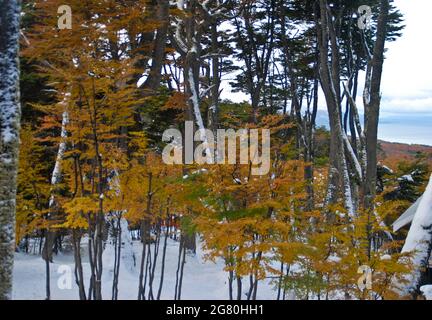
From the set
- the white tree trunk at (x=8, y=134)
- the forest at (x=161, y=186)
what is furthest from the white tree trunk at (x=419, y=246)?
the white tree trunk at (x=8, y=134)

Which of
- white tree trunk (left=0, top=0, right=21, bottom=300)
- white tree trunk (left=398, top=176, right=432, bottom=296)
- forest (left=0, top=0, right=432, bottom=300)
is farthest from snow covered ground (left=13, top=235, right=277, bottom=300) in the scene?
white tree trunk (left=398, top=176, right=432, bottom=296)

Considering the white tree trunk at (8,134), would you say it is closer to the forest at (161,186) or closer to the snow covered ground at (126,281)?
the forest at (161,186)

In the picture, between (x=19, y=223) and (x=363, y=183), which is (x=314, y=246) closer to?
(x=363, y=183)

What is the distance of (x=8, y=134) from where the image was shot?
4734mm

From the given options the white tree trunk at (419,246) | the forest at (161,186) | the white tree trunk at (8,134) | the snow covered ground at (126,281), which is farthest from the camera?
the snow covered ground at (126,281)

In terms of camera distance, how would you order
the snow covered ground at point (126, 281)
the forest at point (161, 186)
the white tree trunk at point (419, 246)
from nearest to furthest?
the forest at point (161, 186)
the white tree trunk at point (419, 246)
the snow covered ground at point (126, 281)

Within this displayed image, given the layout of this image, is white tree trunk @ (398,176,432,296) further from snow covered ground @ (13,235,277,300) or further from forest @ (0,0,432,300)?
snow covered ground @ (13,235,277,300)

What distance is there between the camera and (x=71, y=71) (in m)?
5.97

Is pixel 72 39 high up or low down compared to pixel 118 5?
down

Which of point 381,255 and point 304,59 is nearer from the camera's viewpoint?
point 381,255

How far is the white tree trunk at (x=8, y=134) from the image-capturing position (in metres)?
4.71

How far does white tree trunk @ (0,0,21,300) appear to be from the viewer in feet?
15.5
